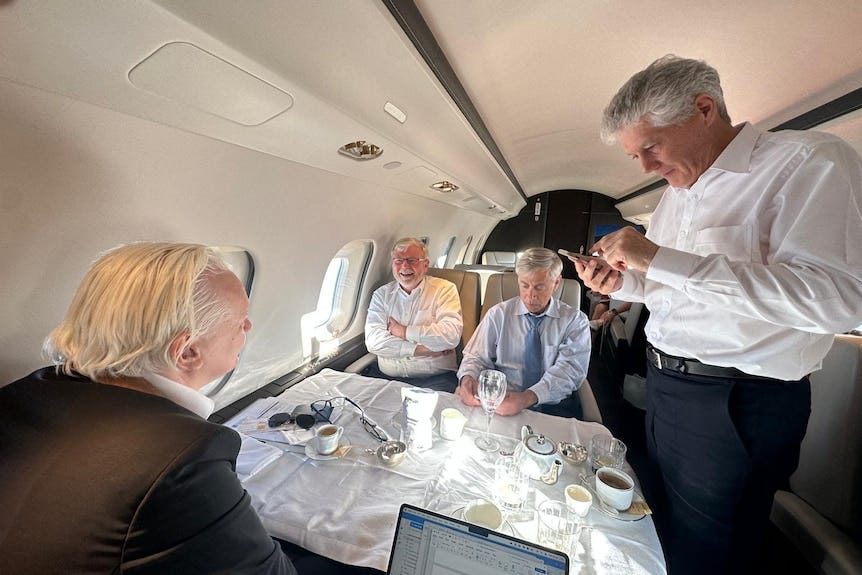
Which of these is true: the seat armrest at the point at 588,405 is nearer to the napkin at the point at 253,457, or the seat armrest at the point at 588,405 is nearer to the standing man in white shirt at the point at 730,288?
the standing man in white shirt at the point at 730,288

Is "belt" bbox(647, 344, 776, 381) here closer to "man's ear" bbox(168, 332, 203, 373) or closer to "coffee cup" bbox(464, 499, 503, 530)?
"coffee cup" bbox(464, 499, 503, 530)

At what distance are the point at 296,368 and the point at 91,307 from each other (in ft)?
6.95

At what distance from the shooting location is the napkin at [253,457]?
110 centimetres

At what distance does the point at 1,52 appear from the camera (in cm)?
73

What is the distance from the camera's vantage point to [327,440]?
1.18m

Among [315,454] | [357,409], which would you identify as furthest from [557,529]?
[357,409]

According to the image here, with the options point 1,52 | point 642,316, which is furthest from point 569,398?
point 1,52

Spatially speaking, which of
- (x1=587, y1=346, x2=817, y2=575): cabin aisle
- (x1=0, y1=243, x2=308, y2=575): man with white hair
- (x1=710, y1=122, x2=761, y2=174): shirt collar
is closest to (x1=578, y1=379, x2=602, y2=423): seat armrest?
(x1=587, y1=346, x2=817, y2=575): cabin aisle

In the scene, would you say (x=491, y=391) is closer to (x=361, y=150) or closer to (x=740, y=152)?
(x=740, y=152)

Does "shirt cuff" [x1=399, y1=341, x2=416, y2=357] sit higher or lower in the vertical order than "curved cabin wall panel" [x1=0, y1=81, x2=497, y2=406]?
lower

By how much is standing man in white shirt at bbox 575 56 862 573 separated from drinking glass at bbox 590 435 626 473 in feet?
0.79

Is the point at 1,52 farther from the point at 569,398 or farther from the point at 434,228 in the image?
the point at 434,228

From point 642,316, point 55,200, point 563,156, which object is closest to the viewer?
point 55,200

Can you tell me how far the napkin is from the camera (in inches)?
43.4
